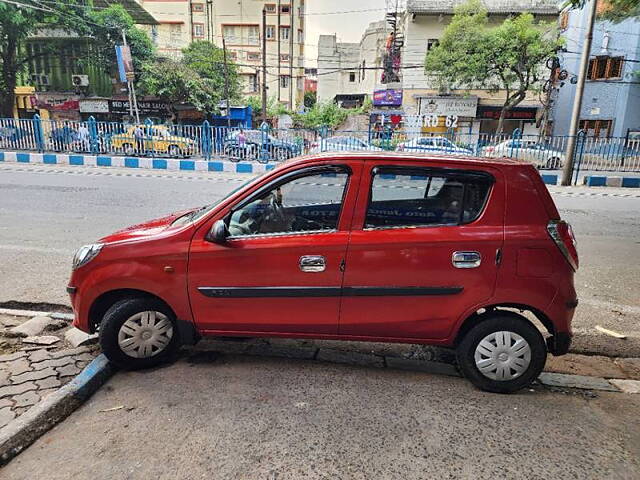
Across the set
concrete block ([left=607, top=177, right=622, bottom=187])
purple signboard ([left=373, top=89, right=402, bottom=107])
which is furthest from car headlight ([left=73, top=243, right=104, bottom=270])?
purple signboard ([left=373, top=89, right=402, bottom=107])

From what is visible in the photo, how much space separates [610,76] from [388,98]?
1382cm

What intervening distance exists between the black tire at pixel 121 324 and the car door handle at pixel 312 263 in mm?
1070

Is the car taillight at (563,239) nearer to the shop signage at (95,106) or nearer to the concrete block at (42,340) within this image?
the concrete block at (42,340)

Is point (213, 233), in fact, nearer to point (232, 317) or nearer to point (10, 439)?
point (232, 317)

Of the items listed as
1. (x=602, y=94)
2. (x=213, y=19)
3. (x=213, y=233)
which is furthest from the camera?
(x=213, y=19)

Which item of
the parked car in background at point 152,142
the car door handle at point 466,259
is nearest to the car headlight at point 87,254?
the car door handle at point 466,259

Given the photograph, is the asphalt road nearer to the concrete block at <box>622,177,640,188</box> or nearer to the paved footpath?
the concrete block at <box>622,177,640,188</box>

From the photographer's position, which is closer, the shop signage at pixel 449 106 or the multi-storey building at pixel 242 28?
the shop signage at pixel 449 106

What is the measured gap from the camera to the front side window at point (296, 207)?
3119 mm

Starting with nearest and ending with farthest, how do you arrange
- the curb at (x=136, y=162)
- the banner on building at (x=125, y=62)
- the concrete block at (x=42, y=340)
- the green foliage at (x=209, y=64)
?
the concrete block at (x=42, y=340) → the curb at (x=136, y=162) → the banner on building at (x=125, y=62) → the green foliage at (x=209, y=64)

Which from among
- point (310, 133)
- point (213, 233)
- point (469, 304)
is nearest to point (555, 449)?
point (469, 304)

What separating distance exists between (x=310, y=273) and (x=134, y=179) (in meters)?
12.1

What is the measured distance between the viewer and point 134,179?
13.6 m

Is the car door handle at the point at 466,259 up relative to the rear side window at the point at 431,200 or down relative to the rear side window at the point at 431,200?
down
